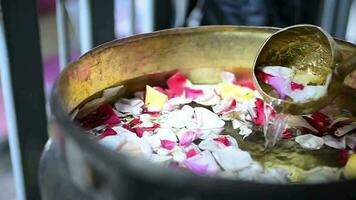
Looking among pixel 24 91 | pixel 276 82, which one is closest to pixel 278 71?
pixel 276 82

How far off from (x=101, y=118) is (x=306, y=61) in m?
0.31

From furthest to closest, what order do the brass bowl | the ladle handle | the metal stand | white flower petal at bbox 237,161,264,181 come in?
1. the metal stand
2. the ladle handle
3. white flower petal at bbox 237,161,264,181
4. the brass bowl

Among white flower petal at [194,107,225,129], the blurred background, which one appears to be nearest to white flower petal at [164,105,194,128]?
white flower petal at [194,107,225,129]

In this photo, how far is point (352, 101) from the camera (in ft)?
2.76

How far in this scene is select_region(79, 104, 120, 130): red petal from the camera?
770 millimetres

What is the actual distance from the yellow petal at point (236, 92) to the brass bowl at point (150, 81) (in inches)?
0.9

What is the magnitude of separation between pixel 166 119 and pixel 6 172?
0.92 meters

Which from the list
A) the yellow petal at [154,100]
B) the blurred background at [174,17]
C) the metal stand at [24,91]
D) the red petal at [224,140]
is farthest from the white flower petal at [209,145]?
the blurred background at [174,17]

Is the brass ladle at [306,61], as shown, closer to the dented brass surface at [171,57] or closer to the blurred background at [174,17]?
the dented brass surface at [171,57]

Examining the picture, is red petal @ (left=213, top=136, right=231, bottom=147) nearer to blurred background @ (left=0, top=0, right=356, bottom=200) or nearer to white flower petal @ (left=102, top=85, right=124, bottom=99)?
white flower petal @ (left=102, top=85, right=124, bottom=99)

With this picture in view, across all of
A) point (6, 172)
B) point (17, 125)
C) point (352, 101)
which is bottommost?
point (6, 172)

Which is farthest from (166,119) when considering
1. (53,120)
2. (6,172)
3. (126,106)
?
(6,172)

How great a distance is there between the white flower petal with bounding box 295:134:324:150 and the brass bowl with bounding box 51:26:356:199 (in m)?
0.12

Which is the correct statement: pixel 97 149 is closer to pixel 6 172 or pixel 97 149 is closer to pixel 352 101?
pixel 352 101
